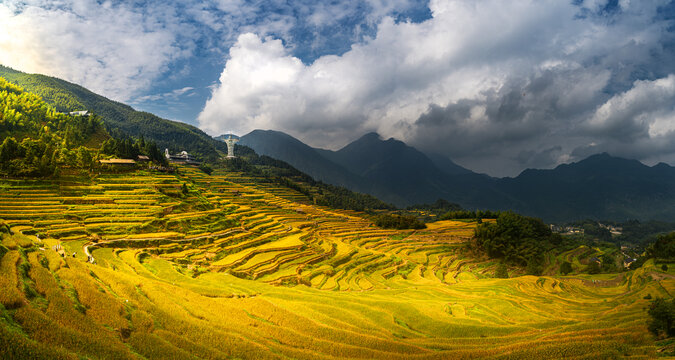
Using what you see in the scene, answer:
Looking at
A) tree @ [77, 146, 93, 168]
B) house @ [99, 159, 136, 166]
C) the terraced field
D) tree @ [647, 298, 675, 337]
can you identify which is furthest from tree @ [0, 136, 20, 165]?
tree @ [647, 298, 675, 337]

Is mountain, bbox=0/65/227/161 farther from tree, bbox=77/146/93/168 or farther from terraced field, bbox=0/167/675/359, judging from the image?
terraced field, bbox=0/167/675/359

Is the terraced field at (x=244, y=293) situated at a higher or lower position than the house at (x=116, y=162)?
lower

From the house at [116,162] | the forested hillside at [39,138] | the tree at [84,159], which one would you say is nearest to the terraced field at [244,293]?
the forested hillside at [39,138]

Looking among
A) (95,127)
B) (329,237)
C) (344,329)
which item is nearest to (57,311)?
(344,329)

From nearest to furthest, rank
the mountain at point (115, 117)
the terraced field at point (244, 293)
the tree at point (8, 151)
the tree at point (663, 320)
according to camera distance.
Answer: the terraced field at point (244, 293) < the tree at point (663, 320) < the tree at point (8, 151) < the mountain at point (115, 117)

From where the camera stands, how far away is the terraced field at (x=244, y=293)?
27.0ft

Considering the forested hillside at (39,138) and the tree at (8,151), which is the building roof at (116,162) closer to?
the forested hillside at (39,138)

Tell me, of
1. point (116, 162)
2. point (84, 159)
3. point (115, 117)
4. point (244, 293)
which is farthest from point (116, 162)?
point (115, 117)

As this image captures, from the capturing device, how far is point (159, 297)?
11.7 meters

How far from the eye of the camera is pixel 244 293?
17.7 m

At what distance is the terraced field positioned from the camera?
8.23m

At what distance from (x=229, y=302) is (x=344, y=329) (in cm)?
642

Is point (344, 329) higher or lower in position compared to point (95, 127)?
lower

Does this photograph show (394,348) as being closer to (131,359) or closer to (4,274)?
(131,359)
